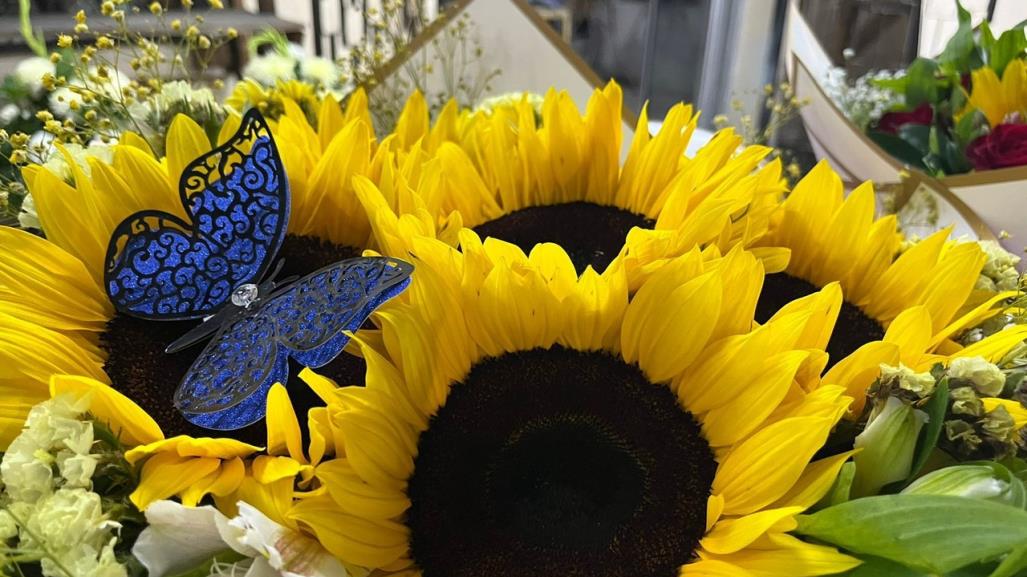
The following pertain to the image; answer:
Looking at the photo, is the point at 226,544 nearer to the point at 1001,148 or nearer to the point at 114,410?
the point at 114,410

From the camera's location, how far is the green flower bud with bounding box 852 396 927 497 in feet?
1.25

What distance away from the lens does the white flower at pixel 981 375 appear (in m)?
0.40

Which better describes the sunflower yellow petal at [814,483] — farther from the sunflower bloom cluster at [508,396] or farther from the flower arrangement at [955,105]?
the flower arrangement at [955,105]

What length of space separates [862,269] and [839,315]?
0.04 m

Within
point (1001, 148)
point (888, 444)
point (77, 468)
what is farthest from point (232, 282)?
point (1001, 148)

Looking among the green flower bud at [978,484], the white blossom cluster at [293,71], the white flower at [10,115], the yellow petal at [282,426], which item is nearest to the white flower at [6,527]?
the yellow petal at [282,426]

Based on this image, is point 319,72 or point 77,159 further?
point 319,72

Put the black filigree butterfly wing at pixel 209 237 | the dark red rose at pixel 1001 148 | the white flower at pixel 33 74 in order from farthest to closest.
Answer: the white flower at pixel 33 74
the dark red rose at pixel 1001 148
the black filigree butterfly wing at pixel 209 237

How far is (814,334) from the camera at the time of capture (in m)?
0.43

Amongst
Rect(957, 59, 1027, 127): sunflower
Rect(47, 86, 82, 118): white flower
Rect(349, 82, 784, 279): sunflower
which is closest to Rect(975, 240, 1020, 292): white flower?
Rect(349, 82, 784, 279): sunflower

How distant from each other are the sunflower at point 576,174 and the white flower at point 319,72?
49 centimetres

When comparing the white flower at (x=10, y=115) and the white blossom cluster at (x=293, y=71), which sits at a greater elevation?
the white blossom cluster at (x=293, y=71)

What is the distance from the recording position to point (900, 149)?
99cm

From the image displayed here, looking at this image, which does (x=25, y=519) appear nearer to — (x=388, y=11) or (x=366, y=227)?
(x=366, y=227)
